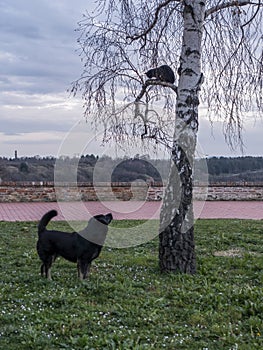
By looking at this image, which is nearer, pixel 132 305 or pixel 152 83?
pixel 132 305

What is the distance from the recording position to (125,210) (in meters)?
16.2

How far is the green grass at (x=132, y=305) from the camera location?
3438 millimetres

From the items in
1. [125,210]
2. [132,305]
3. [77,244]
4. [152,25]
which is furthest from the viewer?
[125,210]

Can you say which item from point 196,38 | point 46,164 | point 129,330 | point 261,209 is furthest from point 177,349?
point 46,164

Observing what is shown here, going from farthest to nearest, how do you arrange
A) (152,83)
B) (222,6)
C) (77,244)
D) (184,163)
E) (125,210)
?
Result: (125,210), (152,83), (222,6), (184,163), (77,244)

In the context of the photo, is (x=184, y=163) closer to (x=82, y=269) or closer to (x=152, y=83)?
(x=152, y=83)

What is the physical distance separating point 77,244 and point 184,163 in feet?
5.55

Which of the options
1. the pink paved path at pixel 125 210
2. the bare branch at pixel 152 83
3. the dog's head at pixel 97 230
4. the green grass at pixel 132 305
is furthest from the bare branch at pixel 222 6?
the pink paved path at pixel 125 210

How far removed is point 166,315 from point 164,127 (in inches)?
139

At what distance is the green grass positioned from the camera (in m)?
3.44

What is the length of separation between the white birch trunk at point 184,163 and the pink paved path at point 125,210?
25.9 feet

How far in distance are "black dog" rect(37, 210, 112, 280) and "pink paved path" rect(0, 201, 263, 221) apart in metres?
8.05

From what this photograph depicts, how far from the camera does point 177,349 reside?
3.30 m

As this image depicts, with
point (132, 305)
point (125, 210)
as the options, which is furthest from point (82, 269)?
point (125, 210)
